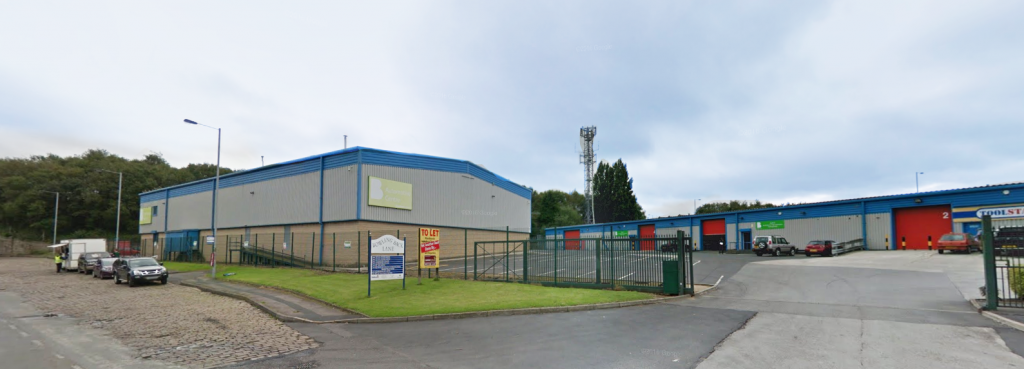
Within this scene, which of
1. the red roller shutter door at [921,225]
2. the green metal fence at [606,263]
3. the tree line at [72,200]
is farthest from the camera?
the tree line at [72,200]

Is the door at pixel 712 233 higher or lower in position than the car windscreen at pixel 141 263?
higher

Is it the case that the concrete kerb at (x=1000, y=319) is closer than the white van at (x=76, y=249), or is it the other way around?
the concrete kerb at (x=1000, y=319)

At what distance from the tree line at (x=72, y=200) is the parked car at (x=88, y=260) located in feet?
181

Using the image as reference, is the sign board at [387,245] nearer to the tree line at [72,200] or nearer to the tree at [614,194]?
the tree at [614,194]

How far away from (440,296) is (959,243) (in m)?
31.5

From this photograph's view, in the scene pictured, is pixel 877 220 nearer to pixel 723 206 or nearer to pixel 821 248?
→ pixel 821 248

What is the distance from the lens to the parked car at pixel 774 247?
36.9 meters

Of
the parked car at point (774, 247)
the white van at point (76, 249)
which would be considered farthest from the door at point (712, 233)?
the white van at point (76, 249)

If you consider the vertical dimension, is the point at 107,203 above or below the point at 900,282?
above

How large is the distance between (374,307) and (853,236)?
131ft

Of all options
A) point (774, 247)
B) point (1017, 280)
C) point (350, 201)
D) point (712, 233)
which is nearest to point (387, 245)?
point (350, 201)

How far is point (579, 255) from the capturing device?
19.5 metres

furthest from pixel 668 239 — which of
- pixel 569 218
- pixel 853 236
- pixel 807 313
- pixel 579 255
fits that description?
pixel 569 218

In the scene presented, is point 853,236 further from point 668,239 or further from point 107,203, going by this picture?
point 107,203
